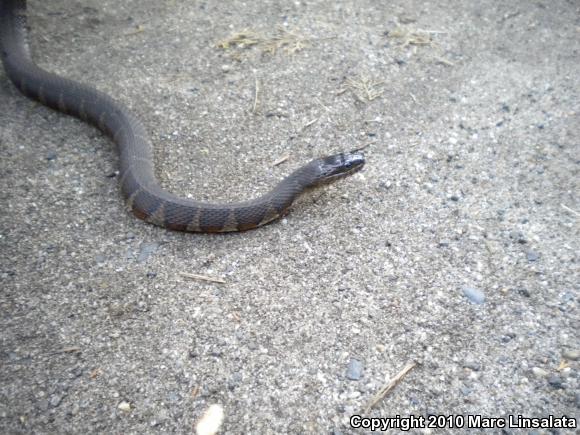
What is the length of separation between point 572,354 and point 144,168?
3.32 m

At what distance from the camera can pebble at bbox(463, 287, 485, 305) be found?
10.6 ft

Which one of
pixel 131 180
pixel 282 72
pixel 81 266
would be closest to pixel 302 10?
pixel 282 72

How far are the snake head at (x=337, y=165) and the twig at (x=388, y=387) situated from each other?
5.46 ft

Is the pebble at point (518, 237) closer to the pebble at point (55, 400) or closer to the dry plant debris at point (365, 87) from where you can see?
the dry plant debris at point (365, 87)

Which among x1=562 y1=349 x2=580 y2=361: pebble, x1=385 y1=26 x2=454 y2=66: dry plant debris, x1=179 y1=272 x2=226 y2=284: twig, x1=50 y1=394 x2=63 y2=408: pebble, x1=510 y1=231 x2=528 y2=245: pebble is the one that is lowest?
x1=50 y1=394 x2=63 y2=408: pebble

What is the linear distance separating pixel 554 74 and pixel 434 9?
167cm

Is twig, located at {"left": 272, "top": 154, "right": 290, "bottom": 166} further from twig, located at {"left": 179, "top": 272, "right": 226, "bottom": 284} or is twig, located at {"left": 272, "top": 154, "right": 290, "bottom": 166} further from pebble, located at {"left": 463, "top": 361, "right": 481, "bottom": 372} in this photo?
pebble, located at {"left": 463, "top": 361, "right": 481, "bottom": 372}

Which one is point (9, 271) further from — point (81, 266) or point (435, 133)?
Result: point (435, 133)

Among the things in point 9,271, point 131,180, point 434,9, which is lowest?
point 9,271

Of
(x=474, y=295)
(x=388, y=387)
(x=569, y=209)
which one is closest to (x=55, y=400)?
(x=388, y=387)

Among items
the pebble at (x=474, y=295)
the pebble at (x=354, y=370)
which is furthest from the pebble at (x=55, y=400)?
the pebble at (x=474, y=295)

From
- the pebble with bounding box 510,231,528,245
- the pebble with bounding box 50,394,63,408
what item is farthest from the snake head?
the pebble with bounding box 50,394,63,408

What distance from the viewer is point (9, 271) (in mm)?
3346

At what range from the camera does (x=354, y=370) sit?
2885mm
